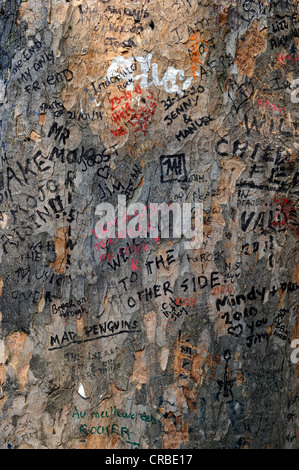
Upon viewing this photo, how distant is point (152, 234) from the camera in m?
1.97

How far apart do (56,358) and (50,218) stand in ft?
1.91

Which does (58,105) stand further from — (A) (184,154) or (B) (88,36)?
(A) (184,154)

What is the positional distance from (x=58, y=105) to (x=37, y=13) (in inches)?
15.7

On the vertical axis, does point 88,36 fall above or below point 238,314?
above

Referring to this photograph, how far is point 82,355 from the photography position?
2.00 metres

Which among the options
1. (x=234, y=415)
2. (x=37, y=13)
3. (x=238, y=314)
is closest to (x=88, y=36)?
(x=37, y=13)

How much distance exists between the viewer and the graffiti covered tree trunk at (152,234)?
6.37 ft

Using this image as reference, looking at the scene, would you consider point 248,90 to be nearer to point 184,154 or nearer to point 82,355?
point 184,154

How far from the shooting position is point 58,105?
79.6 inches

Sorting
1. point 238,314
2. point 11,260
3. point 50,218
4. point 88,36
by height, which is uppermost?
point 88,36

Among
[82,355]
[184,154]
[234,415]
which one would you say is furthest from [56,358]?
[184,154]

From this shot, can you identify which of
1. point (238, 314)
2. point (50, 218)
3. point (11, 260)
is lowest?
point (238, 314)

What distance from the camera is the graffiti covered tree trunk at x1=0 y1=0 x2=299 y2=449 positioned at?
1.94 metres
